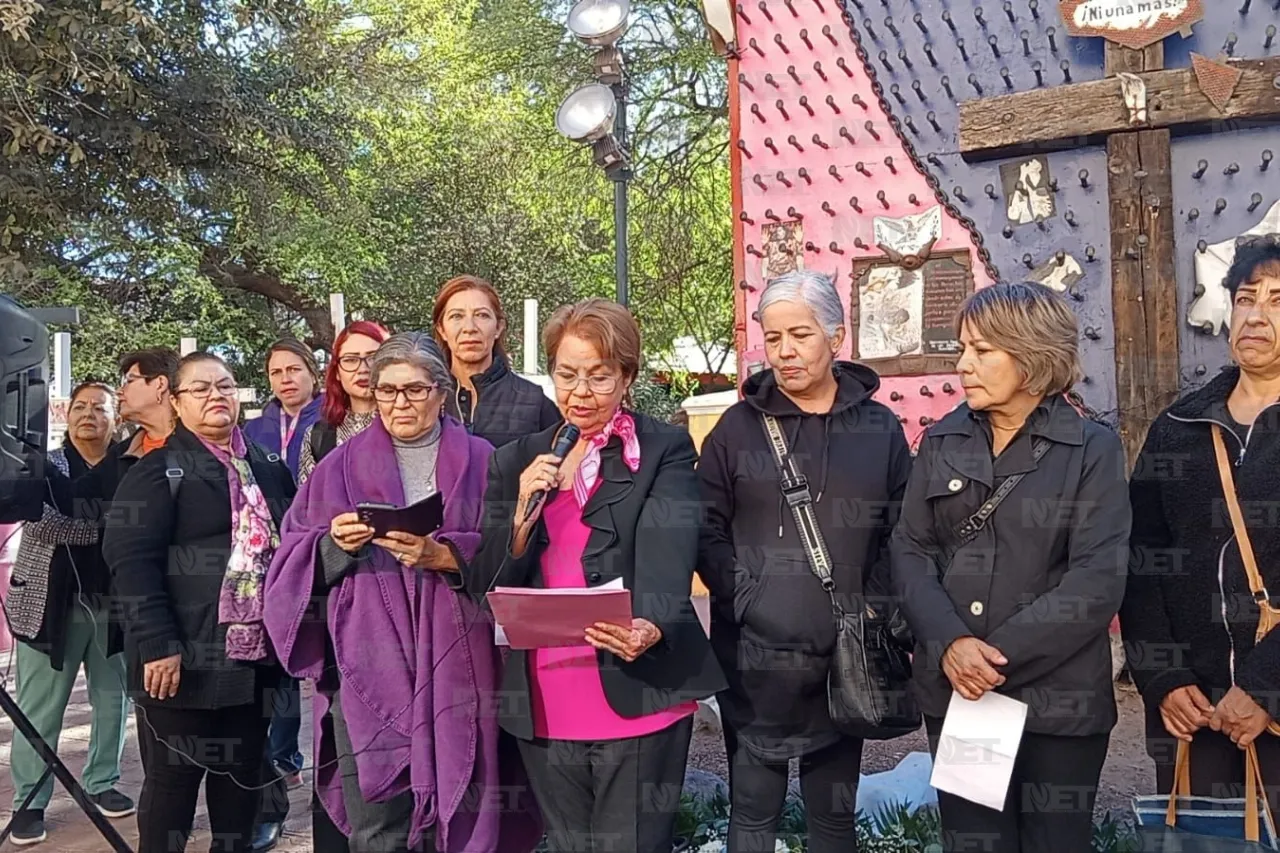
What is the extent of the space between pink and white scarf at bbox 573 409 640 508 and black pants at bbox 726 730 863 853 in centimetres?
84

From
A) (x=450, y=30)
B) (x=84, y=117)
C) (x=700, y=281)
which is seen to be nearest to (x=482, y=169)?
(x=450, y=30)

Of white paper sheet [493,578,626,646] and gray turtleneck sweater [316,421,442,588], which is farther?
gray turtleneck sweater [316,421,442,588]

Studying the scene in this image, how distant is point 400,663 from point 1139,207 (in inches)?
184

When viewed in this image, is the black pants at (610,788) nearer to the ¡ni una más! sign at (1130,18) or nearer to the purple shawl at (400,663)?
the purple shawl at (400,663)

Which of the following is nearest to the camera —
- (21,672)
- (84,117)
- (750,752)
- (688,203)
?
(750,752)

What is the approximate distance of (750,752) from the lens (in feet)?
9.96

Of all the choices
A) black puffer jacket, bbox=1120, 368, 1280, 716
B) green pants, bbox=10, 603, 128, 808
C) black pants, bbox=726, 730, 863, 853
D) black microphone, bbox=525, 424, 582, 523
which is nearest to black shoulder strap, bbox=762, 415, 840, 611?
black pants, bbox=726, 730, 863, 853

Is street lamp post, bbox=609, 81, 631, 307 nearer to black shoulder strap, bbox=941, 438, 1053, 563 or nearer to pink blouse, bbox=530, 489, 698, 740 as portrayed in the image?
pink blouse, bbox=530, 489, 698, 740

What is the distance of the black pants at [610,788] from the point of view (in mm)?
2805

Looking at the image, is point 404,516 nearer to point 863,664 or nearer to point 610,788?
point 610,788

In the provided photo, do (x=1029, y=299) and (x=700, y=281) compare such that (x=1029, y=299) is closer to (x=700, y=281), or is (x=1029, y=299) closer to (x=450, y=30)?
(x=700, y=281)

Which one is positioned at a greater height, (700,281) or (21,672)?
(700,281)

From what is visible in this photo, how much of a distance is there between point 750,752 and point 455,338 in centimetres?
175

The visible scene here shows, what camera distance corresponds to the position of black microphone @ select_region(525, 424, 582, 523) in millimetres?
2752
